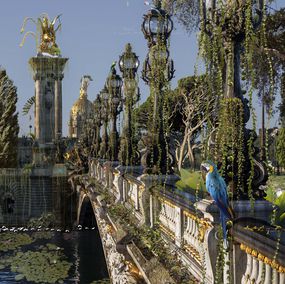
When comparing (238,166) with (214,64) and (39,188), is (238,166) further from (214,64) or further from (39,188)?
(39,188)

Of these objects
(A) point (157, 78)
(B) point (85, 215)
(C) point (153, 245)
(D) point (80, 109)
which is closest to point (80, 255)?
(B) point (85, 215)

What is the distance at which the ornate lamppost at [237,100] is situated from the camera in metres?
5.68

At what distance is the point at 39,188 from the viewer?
39.3 metres

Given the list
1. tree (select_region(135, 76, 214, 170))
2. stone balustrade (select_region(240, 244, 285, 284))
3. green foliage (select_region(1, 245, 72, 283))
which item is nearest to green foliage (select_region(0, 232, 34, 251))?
green foliage (select_region(1, 245, 72, 283))

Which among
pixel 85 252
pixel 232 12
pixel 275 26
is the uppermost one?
pixel 275 26

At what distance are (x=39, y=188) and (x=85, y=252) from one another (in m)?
13.1

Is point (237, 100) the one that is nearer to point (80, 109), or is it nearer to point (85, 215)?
point (85, 215)

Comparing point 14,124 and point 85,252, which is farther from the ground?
point 14,124

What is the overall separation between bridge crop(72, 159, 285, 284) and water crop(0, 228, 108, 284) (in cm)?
1082

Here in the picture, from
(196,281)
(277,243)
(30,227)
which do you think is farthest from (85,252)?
(277,243)

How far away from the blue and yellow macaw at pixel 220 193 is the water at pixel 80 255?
55.5 ft

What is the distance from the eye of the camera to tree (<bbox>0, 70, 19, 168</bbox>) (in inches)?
1888

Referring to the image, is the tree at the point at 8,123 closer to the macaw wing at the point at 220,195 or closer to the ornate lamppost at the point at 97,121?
the ornate lamppost at the point at 97,121

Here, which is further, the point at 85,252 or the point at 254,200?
the point at 85,252
